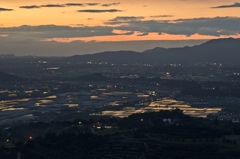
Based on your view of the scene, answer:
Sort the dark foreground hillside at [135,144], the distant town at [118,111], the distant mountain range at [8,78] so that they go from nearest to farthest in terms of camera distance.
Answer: the dark foreground hillside at [135,144]
the distant town at [118,111]
the distant mountain range at [8,78]

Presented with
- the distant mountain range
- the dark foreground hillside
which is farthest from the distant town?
the distant mountain range

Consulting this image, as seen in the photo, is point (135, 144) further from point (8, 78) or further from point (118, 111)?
point (8, 78)

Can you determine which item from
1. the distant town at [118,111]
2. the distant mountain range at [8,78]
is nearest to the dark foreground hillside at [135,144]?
the distant town at [118,111]

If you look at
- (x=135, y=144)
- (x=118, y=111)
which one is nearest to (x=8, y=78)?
(x=118, y=111)

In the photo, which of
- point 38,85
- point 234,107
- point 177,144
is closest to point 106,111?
point 234,107

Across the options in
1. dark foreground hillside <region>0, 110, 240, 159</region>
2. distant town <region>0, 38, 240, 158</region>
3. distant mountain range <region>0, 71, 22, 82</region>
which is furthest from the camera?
distant mountain range <region>0, 71, 22, 82</region>

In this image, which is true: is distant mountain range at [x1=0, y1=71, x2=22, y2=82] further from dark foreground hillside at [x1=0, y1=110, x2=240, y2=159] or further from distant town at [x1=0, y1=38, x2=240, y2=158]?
dark foreground hillside at [x1=0, y1=110, x2=240, y2=159]

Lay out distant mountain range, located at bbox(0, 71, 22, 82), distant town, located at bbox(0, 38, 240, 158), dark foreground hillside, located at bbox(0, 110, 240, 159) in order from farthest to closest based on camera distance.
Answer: distant mountain range, located at bbox(0, 71, 22, 82) → distant town, located at bbox(0, 38, 240, 158) → dark foreground hillside, located at bbox(0, 110, 240, 159)

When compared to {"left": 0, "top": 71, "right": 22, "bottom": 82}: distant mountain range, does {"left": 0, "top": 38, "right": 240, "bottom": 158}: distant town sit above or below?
below

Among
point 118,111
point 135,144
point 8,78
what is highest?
point 8,78

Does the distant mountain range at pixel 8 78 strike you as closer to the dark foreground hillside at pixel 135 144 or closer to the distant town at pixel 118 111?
the distant town at pixel 118 111

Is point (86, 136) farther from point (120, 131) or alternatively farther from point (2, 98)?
point (2, 98)
